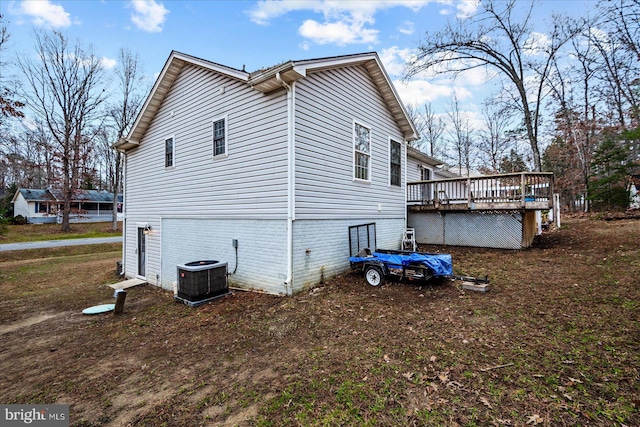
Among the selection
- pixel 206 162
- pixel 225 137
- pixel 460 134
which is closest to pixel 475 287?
pixel 225 137

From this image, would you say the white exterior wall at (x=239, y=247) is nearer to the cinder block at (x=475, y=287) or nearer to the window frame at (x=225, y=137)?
the window frame at (x=225, y=137)

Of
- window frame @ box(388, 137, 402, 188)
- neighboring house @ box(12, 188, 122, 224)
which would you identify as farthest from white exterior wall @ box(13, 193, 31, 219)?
window frame @ box(388, 137, 402, 188)

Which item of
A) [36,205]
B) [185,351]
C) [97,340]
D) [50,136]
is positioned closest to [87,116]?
[50,136]

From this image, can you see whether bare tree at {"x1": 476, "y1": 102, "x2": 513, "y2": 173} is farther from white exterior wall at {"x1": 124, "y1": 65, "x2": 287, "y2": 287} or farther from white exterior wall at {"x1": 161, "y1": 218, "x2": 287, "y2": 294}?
white exterior wall at {"x1": 161, "y1": 218, "x2": 287, "y2": 294}

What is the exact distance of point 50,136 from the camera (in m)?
27.5

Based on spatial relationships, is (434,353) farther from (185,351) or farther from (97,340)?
(97,340)

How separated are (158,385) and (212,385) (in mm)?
798

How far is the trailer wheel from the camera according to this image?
693cm

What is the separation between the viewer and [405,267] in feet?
21.8

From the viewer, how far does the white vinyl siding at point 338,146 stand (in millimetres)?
7074

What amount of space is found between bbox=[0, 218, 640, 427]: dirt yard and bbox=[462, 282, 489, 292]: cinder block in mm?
180

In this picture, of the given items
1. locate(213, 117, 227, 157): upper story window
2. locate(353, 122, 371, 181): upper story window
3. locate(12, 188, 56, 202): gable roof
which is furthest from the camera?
locate(12, 188, 56, 202): gable roof

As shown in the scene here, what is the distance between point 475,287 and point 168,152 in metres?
10.8

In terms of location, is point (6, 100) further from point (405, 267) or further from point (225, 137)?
point (405, 267)
